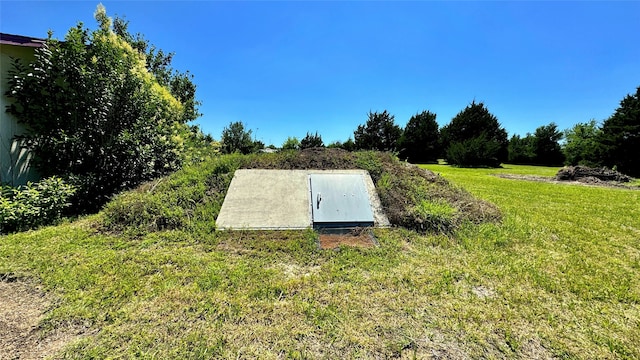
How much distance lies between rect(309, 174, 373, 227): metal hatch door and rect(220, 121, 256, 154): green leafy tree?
782cm

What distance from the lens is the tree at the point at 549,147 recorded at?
80.1 ft

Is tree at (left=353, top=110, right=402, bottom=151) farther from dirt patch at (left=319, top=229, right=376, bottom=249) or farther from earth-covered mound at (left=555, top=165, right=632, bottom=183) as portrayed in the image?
dirt patch at (left=319, top=229, right=376, bottom=249)

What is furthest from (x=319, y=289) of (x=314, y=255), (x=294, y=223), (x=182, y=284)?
(x=294, y=223)

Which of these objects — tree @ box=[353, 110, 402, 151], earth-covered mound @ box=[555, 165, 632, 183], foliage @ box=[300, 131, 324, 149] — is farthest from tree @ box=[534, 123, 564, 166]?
foliage @ box=[300, 131, 324, 149]

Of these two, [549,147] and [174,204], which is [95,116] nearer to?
[174,204]

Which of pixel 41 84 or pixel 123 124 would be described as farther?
pixel 123 124

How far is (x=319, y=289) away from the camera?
270cm

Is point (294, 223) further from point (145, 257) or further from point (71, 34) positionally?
point (71, 34)

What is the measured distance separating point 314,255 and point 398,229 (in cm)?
159

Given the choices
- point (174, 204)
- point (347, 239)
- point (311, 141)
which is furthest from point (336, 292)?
point (311, 141)

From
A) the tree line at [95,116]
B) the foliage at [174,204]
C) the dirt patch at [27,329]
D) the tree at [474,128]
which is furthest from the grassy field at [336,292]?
the tree at [474,128]

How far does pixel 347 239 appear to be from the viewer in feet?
13.2

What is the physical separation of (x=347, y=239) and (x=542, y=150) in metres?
28.5

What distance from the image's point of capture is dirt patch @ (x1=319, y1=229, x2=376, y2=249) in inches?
150
